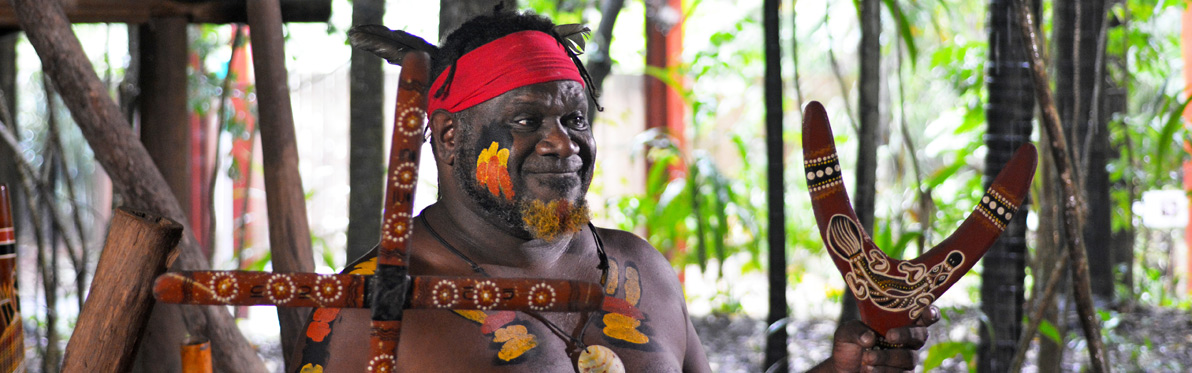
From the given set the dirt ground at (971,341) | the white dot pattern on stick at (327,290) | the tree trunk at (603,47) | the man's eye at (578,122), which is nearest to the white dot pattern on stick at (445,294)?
the white dot pattern on stick at (327,290)

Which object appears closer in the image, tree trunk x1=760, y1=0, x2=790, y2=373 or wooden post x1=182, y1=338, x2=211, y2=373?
wooden post x1=182, y1=338, x2=211, y2=373

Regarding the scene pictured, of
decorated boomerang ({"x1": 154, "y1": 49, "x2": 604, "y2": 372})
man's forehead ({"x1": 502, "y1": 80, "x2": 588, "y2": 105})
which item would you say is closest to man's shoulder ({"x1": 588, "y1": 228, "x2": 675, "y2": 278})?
man's forehead ({"x1": 502, "y1": 80, "x2": 588, "y2": 105})

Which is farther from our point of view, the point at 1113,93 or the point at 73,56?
the point at 1113,93

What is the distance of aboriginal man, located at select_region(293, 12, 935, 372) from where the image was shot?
143 cm

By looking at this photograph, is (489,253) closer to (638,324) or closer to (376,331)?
(638,324)

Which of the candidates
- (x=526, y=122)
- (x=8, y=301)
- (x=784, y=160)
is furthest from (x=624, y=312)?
(x=784, y=160)

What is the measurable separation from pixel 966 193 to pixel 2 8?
3.50 m

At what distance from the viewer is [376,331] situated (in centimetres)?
108

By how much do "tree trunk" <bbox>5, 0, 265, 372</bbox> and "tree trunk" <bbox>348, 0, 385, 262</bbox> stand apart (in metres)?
0.48

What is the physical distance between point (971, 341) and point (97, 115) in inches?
135

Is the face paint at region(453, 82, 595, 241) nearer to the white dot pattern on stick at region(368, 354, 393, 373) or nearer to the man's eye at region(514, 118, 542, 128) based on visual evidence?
the man's eye at region(514, 118, 542, 128)

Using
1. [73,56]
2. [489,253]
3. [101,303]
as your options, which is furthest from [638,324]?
[73,56]

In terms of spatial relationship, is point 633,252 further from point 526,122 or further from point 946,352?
point 946,352

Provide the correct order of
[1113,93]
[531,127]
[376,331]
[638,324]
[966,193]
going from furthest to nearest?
[1113,93], [966,193], [638,324], [531,127], [376,331]
